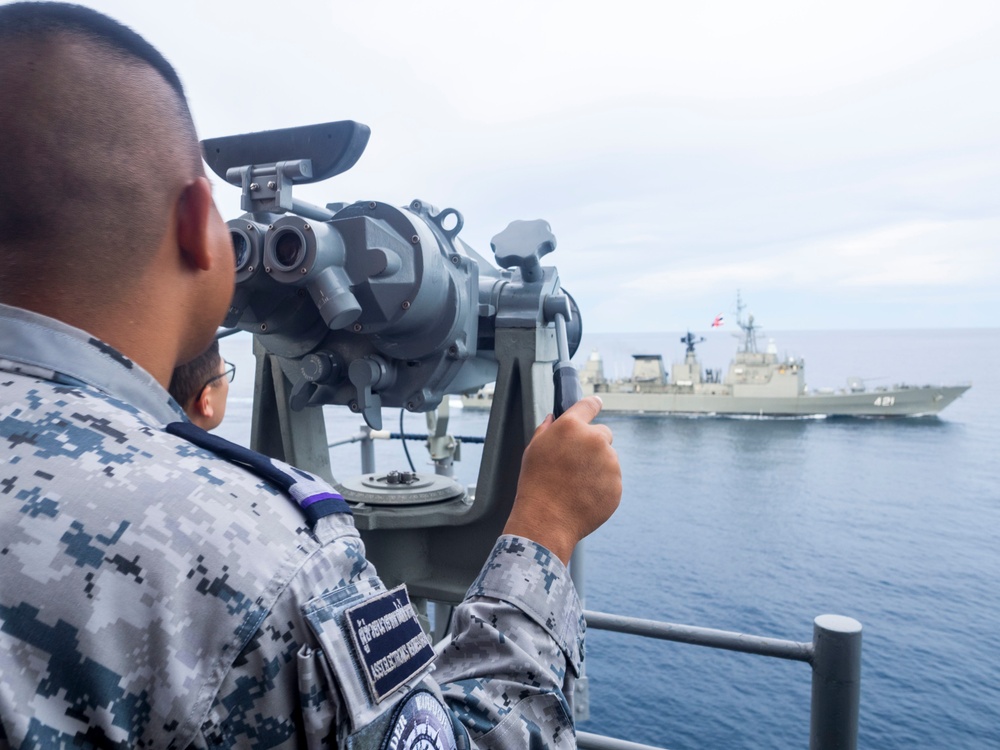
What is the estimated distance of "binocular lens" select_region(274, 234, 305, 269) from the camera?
1482mm

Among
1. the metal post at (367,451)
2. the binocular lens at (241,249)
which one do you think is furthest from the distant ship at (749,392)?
the binocular lens at (241,249)

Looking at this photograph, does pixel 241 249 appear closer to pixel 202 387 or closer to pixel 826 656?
pixel 202 387

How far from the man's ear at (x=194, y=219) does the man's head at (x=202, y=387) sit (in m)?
1.18

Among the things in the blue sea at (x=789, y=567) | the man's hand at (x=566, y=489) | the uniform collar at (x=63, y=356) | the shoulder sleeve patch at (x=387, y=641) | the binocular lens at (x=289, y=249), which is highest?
the binocular lens at (x=289, y=249)

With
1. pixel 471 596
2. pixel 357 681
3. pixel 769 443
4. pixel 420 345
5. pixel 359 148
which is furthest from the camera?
pixel 769 443

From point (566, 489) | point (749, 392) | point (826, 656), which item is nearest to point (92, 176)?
point (566, 489)

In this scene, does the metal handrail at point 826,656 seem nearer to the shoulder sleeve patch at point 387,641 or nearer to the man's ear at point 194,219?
the shoulder sleeve patch at point 387,641

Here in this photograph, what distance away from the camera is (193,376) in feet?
6.56

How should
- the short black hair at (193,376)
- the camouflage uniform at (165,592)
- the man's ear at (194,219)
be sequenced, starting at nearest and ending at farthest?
the camouflage uniform at (165,592) → the man's ear at (194,219) → the short black hair at (193,376)

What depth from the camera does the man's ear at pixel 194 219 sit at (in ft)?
2.73

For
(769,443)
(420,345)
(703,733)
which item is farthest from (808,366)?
(420,345)

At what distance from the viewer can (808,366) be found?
96.2 m

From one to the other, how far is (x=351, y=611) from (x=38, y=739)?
264 millimetres

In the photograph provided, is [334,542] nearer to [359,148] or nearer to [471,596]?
[471,596]
